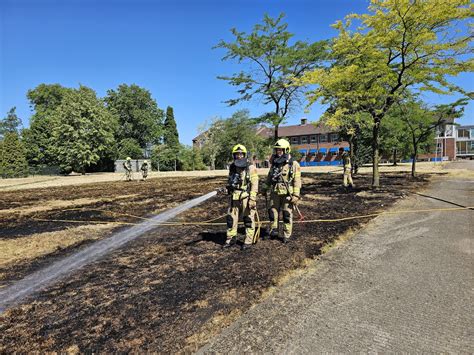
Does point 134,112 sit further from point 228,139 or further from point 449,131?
point 449,131

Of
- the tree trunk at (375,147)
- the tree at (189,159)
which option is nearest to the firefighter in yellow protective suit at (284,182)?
the tree trunk at (375,147)

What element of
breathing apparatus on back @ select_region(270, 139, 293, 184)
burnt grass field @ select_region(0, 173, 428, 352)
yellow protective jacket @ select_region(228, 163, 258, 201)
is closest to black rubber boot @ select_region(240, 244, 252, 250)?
burnt grass field @ select_region(0, 173, 428, 352)

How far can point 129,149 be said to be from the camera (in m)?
52.4

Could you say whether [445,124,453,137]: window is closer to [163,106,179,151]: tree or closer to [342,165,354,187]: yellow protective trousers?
[163,106,179,151]: tree

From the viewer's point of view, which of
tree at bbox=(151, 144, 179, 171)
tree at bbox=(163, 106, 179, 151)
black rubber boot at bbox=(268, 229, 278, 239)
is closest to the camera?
black rubber boot at bbox=(268, 229, 278, 239)

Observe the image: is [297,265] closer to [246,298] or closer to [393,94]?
[246,298]

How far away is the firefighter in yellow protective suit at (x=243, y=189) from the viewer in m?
5.91

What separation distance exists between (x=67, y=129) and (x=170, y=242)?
43.6 m

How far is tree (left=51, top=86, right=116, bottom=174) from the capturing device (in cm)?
4300

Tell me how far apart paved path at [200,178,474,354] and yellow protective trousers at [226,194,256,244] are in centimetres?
153

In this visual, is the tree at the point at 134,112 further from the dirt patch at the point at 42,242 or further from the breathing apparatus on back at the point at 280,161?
the breathing apparatus on back at the point at 280,161

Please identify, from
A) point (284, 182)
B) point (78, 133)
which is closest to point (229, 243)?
point (284, 182)

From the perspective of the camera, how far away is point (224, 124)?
6366 centimetres

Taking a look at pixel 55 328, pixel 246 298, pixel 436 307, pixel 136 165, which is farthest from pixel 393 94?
pixel 136 165
